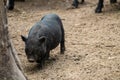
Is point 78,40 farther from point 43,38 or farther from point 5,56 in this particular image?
point 5,56

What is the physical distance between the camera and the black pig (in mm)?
6305

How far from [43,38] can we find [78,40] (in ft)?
7.17

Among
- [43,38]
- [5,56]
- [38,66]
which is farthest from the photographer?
[38,66]

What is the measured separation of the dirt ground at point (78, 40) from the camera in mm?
6199

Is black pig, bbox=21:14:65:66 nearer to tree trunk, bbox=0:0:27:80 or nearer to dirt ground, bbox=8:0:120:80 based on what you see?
dirt ground, bbox=8:0:120:80

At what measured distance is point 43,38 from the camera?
632 cm

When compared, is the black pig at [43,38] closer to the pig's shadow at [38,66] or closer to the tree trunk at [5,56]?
the pig's shadow at [38,66]

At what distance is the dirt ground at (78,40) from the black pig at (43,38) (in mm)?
260

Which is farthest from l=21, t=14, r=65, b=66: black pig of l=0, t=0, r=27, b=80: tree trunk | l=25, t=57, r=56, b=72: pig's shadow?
l=0, t=0, r=27, b=80: tree trunk

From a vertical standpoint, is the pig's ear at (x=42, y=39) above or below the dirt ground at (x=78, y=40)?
above

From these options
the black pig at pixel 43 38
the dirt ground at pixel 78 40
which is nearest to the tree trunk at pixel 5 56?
the dirt ground at pixel 78 40

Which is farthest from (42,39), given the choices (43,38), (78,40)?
(78,40)

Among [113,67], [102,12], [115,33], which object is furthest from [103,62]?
[102,12]

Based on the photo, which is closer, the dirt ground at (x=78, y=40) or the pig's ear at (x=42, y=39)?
the dirt ground at (x=78, y=40)
